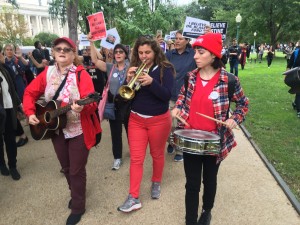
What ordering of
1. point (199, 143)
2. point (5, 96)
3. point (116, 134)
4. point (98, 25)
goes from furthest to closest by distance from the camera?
point (98, 25), point (116, 134), point (5, 96), point (199, 143)

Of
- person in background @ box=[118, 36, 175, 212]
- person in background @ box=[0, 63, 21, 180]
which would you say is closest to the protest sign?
person in background @ box=[118, 36, 175, 212]

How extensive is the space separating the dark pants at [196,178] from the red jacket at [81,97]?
3.68 feet

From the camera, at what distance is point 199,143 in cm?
272

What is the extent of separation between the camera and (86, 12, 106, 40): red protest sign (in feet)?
18.7

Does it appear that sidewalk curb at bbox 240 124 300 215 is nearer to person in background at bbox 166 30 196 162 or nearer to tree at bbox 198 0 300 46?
person in background at bbox 166 30 196 162

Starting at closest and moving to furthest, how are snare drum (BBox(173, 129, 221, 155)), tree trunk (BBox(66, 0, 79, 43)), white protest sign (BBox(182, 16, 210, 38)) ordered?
1. snare drum (BBox(173, 129, 221, 155))
2. white protest sign (BBox(182, 16, 210, 38))
3. tree trunk (BBox(66, 0, 79, 43))

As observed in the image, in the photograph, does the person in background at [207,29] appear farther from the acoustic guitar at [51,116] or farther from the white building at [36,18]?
the white building at [36,18]

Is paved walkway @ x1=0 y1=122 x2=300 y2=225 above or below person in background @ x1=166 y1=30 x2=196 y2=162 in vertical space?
below

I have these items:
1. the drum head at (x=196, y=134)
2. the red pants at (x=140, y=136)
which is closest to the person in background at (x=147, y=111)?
the red pants at (x=140, y=136)

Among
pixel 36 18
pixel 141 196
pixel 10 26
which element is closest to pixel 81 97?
pixel 141 196

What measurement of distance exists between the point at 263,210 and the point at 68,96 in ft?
8.93

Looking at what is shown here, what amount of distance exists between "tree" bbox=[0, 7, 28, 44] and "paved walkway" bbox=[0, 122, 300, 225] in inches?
2161

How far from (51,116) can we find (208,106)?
1689 mm

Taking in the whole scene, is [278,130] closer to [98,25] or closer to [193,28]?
[193,28]
